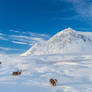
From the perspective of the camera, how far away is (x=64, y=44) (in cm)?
9956

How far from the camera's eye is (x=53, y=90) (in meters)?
3.10

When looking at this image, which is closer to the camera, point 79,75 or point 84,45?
point 79,75

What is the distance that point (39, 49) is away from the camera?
8231cm

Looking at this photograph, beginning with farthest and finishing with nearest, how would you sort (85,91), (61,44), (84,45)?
(61,44) < (84,45) < (85,91)

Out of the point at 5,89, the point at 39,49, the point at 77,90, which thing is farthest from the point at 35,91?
the point at 39,49

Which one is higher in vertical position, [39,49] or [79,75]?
[39,49]

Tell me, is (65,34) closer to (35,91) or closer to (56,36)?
(56,36)

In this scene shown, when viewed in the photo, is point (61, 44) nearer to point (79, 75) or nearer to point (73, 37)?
point (73, 37)

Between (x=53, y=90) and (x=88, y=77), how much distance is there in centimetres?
177

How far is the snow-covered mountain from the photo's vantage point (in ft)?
273

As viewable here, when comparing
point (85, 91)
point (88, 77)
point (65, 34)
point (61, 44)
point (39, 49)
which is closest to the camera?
point (85, 91)

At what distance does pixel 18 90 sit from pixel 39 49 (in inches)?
3124

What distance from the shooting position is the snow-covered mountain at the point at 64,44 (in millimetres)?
83312

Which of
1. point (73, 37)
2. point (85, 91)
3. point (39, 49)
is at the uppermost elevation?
point (73, 37)
